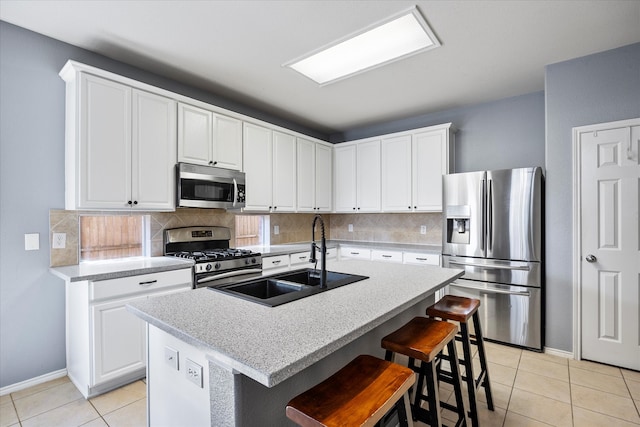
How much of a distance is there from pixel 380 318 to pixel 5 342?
9.07ft

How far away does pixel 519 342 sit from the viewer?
123 inches

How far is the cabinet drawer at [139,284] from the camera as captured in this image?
223 centimetres

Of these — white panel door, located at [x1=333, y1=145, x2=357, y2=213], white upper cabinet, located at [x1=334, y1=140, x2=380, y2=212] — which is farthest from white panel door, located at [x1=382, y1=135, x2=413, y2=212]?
white panel door, located at [x1=333, y1=145, x2=357, y2=213]

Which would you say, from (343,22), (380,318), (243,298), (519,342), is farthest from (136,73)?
(519,342)

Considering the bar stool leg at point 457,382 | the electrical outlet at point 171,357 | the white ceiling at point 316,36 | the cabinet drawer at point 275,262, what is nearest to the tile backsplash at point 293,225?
the cabinet drawer at point 275,262

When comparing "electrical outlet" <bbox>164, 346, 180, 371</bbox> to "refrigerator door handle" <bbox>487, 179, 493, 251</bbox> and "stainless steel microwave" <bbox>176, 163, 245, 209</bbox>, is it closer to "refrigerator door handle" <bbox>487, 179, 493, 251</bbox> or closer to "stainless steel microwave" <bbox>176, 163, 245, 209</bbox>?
"stainless steel microwave" <bbox>176, 163, 245, 209</bbox>

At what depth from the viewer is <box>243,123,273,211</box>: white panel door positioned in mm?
3660

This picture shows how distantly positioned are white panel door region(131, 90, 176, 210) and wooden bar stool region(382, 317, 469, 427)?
2292 mm

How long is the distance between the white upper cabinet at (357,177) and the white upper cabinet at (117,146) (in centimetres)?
255

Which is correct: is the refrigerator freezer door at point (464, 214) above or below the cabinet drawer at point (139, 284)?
above

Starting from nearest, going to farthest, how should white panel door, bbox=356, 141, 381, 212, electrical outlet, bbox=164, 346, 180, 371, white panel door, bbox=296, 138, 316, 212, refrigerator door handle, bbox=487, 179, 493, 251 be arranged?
1. electrical outlet, bbox=164, 346, 180, 371
2. refrigerator door handle, bbox=487, 179, 493, 251
3. white panel door, bbox=296, 138, 316, 212
4. white panel door, bbox=356, 141, 381, 212

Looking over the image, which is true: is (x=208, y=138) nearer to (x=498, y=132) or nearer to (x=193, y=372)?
(x=193, y=372)

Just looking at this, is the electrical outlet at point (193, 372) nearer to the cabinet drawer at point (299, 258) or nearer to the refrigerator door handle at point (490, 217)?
the cabinet drawer at point (299, 258)

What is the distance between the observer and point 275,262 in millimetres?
3633
